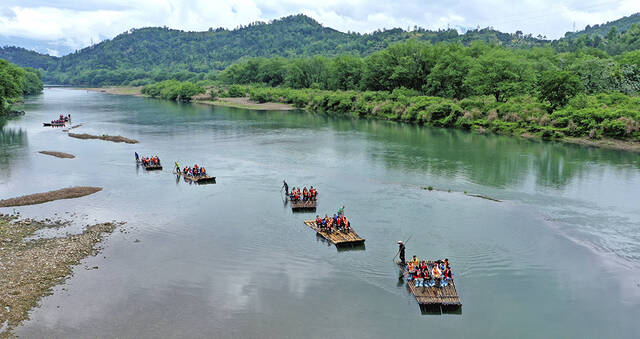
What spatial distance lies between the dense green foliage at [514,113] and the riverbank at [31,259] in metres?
71.4

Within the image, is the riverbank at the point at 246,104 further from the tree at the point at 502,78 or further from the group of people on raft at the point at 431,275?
the group of people on raft at the point at 431,275

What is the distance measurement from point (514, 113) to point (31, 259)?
264 feet

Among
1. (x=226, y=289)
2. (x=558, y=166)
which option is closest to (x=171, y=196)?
(x=226, y=289)

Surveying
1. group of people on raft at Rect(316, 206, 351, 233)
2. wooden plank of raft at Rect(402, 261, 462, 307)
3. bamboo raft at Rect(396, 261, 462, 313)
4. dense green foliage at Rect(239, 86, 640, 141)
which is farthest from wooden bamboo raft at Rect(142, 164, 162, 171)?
dense green foliage at Rect(239, 86, 640, 141)

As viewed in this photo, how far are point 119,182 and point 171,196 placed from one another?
879 centimetres

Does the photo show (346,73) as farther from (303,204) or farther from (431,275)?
(431,275)

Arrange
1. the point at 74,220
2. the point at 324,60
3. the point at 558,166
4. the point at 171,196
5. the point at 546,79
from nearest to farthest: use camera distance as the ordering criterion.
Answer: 1. the point at 74,220
2. the point at 171,196
3. the point at 558,166
4. the point at 546,79
5. the point at 324,60

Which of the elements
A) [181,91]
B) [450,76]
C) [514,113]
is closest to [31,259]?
[514,113]

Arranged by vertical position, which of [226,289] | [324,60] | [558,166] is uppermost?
[324,60]

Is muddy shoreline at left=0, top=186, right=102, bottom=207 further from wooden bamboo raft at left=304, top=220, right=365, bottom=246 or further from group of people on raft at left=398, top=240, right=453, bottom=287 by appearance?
group of people on raft at left=398, top=240, right=453, bottom=287

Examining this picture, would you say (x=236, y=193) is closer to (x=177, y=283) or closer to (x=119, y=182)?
(x=119, y=182)

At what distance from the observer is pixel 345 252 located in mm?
32719

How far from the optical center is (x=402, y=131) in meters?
90.3

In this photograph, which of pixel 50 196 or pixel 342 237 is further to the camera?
pixel 50 196
